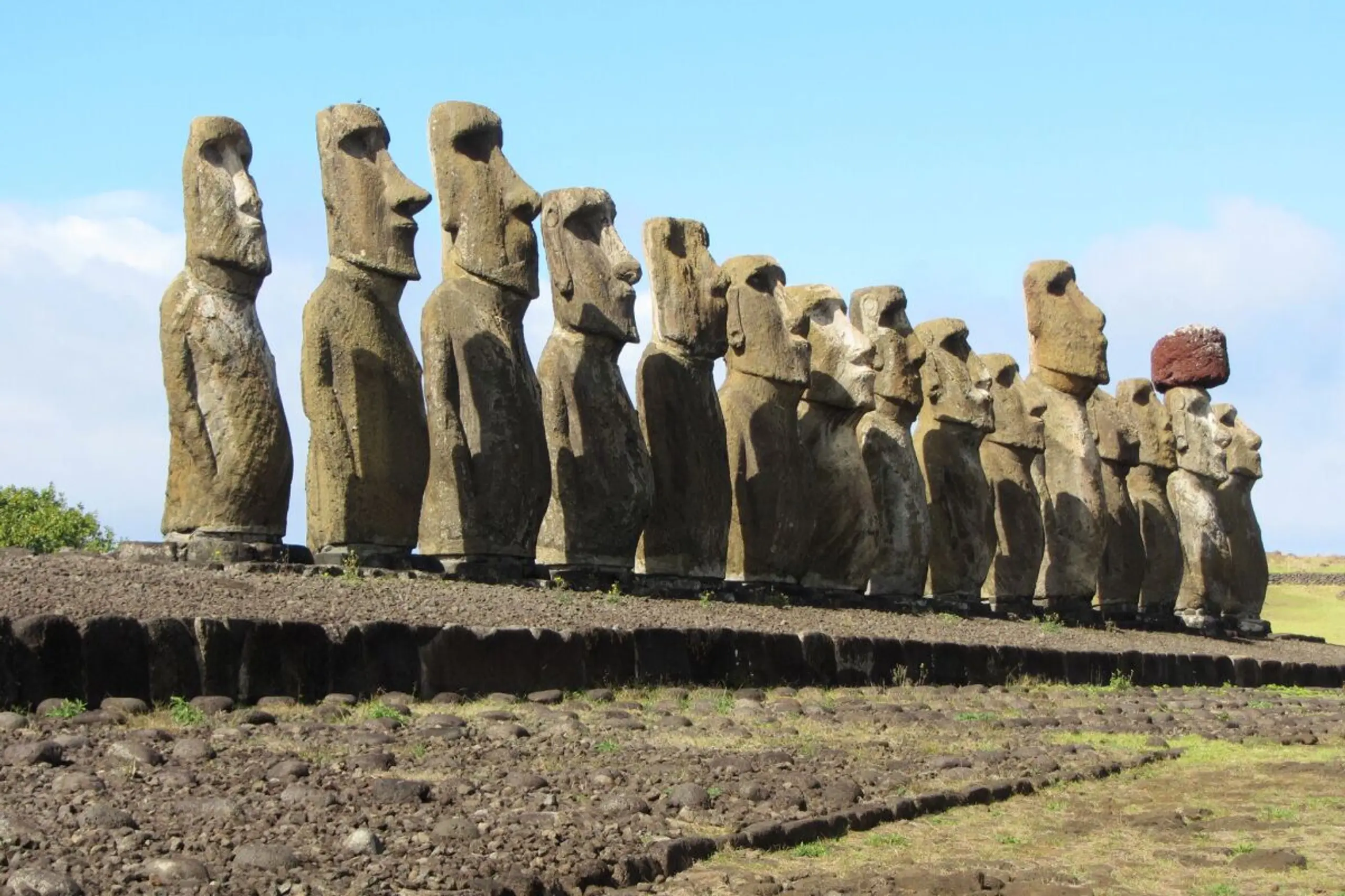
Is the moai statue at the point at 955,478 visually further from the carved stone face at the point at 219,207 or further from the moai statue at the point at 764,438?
the carved stone face at the point at 219,207

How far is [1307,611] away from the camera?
37.1 metres

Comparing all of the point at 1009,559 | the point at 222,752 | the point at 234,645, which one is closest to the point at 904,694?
the point at 234,645

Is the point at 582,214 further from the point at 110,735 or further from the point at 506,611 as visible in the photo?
the point at 110,735

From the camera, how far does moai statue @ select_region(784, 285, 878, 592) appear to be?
18219 mm

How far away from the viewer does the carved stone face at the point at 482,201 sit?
1453 cm

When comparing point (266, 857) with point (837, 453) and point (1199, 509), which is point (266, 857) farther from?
point (1199, 509)

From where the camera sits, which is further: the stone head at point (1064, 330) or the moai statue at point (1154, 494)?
the moai statue at point (1154, 494)

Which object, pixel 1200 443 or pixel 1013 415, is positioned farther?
pixel 1200 443

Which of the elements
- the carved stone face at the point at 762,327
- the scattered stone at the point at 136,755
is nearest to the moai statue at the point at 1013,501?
the carved stone face at the point at 762,327

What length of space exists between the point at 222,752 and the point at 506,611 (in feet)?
13.9

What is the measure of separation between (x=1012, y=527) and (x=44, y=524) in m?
14.6

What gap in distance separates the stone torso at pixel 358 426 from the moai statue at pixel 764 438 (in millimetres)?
4112

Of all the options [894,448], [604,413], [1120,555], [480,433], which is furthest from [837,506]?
[1120,555]

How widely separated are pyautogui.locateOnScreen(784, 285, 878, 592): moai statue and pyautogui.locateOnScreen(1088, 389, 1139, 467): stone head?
5812 mm
